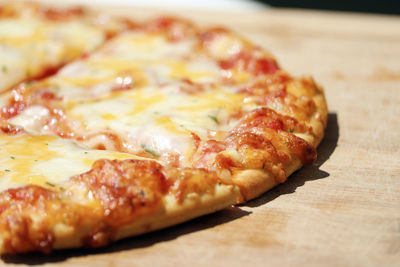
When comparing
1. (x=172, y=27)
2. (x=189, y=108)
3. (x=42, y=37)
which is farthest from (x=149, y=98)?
(x=42, y=37)

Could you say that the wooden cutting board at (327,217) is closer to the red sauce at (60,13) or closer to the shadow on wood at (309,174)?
the shadow on wood at (309,174)

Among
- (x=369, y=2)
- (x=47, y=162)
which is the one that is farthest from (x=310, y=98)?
(x=369, y=2)

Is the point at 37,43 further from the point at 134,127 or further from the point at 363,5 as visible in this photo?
the point at 363,5

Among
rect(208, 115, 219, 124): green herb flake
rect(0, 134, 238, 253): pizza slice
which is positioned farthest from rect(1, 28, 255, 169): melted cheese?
rect(0, 134, 238, 253): pizza slice

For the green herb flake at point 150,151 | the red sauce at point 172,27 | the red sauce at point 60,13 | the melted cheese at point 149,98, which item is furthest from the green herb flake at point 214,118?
the red sauce at point 60,13

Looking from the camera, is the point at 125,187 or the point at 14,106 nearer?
the point at 125,187

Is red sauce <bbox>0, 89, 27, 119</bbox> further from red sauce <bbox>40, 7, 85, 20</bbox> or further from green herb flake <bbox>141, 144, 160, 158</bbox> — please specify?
red sauce <bbox>40, 7, 85, 20</bbox>
